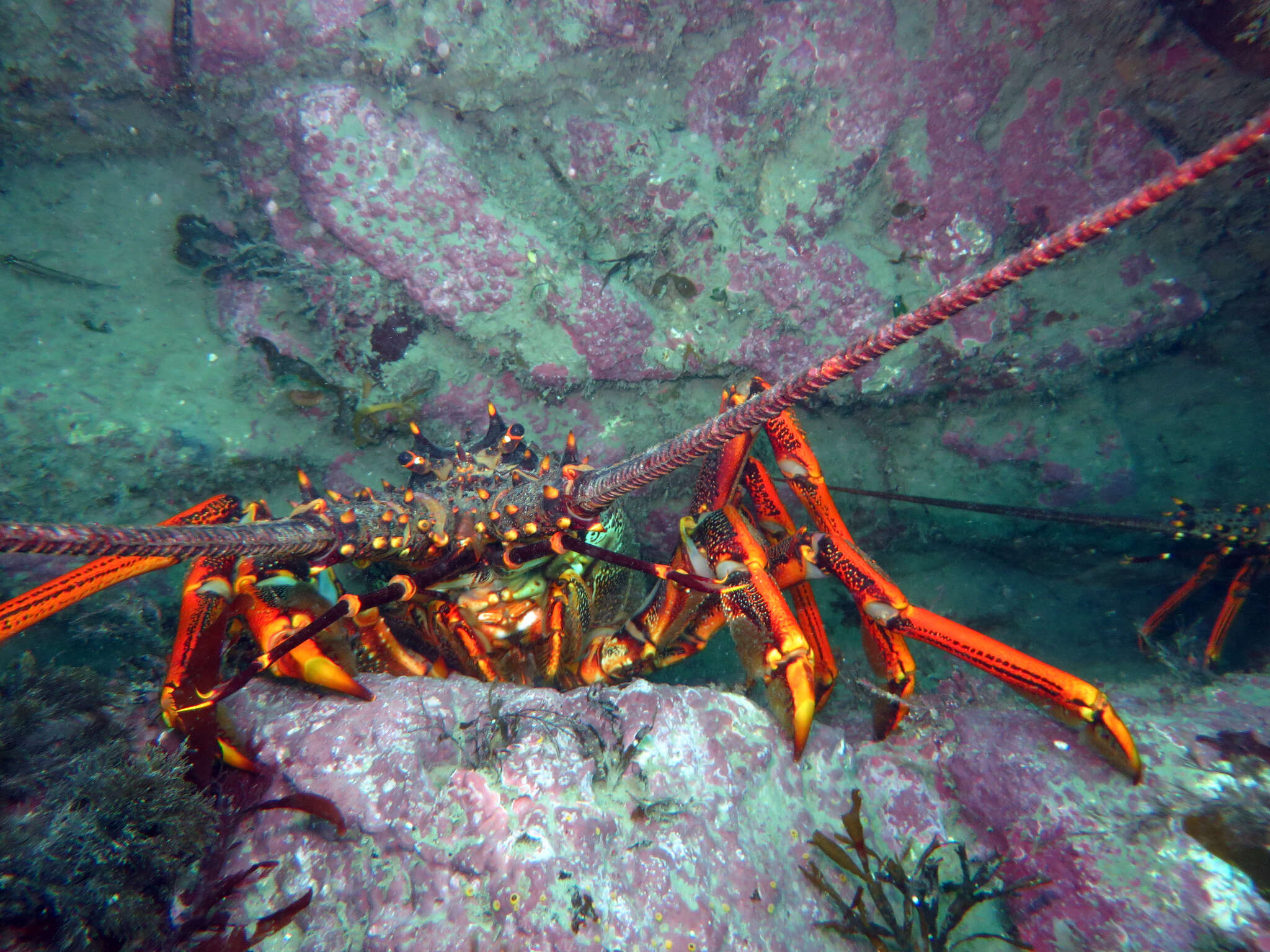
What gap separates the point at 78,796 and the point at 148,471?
301 centimetres

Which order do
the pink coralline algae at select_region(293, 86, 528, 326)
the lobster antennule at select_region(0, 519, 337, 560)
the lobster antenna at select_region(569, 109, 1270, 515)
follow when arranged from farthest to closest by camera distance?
the pink coralline algae at select_region(293, 86, 528, 326) → the lobster antennule at select_region(0, 519, 337, 560) → the lobster antenna at select_region(569, 109, 1270, 515)

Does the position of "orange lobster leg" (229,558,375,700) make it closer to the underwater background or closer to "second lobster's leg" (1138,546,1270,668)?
the underwater background

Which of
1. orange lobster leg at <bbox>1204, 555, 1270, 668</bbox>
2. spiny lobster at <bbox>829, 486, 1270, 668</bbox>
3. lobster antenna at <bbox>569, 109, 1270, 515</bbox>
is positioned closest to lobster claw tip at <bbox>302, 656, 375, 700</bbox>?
lobster antenna at <bbox>569, 109, 1270, 515</bbox>

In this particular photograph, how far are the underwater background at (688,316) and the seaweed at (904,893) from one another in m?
0.03

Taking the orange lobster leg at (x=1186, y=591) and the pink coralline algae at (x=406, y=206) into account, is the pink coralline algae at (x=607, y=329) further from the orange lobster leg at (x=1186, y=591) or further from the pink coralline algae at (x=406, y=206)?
the orange lobster leg at (x=1186, y=591)

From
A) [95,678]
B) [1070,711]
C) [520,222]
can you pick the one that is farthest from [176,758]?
[520,222]

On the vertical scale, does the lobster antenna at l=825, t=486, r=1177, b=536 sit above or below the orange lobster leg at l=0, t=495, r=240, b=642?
above

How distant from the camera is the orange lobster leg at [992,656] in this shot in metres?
2.18

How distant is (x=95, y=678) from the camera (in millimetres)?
2092

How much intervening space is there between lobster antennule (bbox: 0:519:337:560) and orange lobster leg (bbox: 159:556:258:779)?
0.12 meters

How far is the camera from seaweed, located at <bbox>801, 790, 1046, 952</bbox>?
2.02m

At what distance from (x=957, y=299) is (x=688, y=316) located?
3.24m

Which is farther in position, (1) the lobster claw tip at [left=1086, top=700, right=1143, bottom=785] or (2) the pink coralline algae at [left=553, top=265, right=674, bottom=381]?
(2) the pink coralline algae at [left=553, top=265, right=674, bottom=381]

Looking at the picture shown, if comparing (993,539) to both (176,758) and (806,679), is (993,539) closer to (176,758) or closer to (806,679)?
(806,679)
